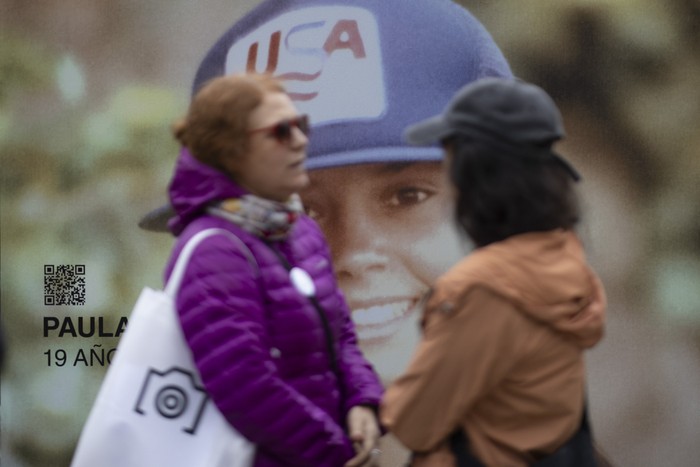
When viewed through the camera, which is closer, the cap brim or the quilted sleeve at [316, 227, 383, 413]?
the cap brim

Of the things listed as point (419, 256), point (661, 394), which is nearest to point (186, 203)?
point (419, 256)

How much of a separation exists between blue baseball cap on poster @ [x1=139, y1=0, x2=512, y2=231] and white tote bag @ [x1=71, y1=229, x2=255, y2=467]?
6.50 ft

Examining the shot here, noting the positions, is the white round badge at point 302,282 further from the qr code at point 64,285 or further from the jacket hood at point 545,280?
the qr code at point 64,285

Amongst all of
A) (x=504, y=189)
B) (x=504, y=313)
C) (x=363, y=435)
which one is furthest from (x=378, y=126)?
(x=504, y=313)

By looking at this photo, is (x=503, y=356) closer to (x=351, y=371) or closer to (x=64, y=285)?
(x=351, y=371)

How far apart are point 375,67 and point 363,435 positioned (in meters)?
2.11

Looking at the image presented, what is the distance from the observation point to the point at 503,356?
8.57 feet

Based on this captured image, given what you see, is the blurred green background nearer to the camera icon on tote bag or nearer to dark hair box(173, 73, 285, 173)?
dark hair box(173, 73, 285, 173)

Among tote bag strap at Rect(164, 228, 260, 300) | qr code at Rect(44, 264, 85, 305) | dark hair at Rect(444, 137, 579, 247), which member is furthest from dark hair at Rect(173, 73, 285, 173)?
qr code at Rect(44, 264, 85, 305)

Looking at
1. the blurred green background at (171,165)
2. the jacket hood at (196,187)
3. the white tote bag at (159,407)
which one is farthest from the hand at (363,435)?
the blurred green background at (171,165)

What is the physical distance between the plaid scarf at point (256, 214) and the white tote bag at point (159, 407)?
0.06 metres

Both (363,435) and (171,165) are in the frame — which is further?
(171,165)

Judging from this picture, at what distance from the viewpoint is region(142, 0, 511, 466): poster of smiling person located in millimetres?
4852

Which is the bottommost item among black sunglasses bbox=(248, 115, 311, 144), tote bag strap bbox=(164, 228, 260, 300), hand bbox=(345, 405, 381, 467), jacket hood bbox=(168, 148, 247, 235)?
hand bbox=(345, 405, 381, 467)
